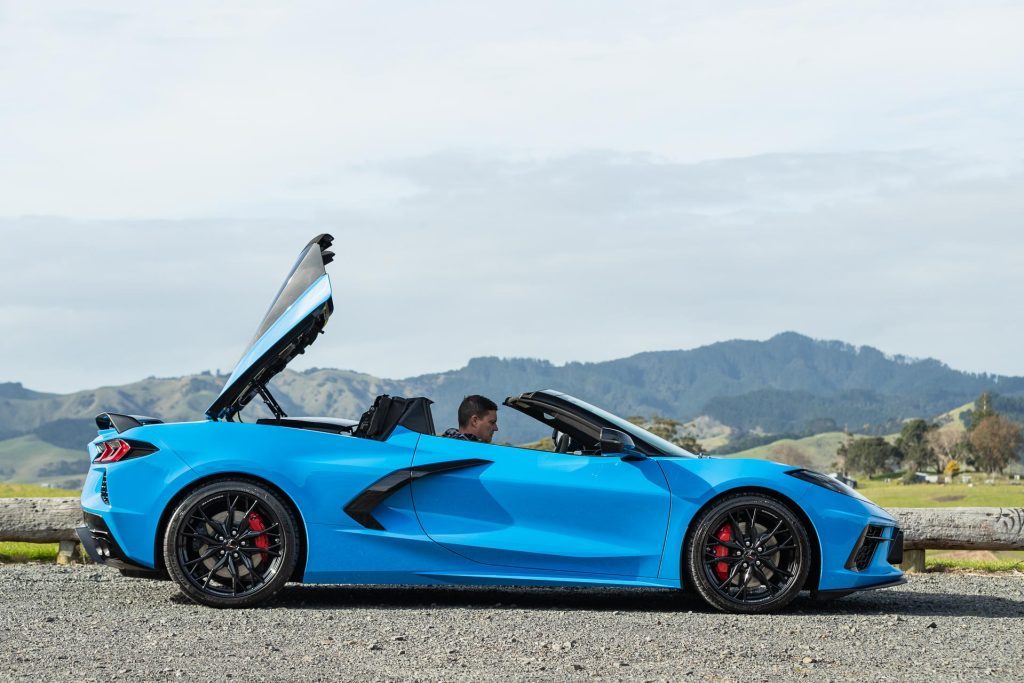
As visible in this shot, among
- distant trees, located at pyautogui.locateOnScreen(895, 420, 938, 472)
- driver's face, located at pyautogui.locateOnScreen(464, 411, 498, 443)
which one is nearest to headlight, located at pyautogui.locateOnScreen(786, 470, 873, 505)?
→ driver's face, located at pyautogui.locateOnScreen(464, 411, 498, 443)

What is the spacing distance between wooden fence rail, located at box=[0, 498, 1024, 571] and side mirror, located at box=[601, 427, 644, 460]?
3809 mm

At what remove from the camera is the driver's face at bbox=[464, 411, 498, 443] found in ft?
26.2

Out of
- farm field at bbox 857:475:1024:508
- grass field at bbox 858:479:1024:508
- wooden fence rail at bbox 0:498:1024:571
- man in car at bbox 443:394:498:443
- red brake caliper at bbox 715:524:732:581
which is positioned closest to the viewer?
red brake caliper at bbox 715:524:732:581

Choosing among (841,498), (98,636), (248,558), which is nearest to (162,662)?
(98,636)

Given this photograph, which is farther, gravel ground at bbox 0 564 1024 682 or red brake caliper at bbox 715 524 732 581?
red brake caliper at bbox 715 524 732 581

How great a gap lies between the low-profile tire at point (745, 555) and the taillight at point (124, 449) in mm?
3396

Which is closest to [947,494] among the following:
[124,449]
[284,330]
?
[284,330]

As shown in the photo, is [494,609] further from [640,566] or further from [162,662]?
[162,662]

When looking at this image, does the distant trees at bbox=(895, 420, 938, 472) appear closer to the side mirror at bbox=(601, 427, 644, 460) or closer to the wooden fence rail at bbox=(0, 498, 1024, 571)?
the wooden fence rail at bbox=(0, 498, 1024, 571)

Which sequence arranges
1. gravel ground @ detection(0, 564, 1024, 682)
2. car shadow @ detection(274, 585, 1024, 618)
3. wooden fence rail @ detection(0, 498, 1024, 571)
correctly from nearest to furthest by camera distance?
gravel ground @ detection(0, 564, 1024, 682)
car shadow @ detection(274, 585, 1024, 618)
wooden fence rail @ detection(0, 498, 1024, 571)

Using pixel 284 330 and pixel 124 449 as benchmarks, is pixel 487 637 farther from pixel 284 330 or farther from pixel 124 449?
pixel 124 449

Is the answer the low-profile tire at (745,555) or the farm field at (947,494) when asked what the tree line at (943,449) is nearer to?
the farm field at (947,494)

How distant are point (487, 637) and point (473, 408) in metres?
1.96

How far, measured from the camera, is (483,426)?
801cm
